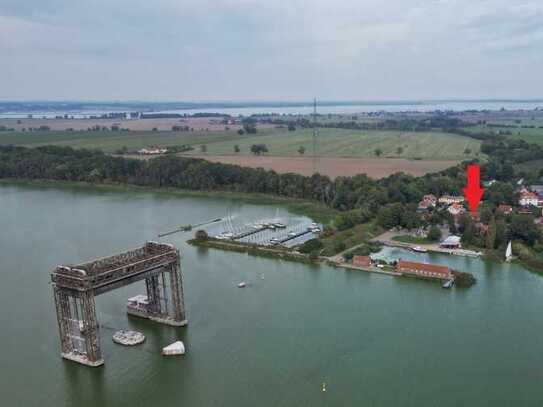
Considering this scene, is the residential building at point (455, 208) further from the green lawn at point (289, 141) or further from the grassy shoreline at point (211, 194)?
the green lawn at point (289, 141)

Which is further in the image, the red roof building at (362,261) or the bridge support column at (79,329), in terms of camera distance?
the red roof building at (362,261)

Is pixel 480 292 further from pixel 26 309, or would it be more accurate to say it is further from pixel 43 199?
pixel 43 199

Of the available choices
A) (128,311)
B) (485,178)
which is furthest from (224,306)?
(485,178)

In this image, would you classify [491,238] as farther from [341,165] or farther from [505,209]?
[341,165]

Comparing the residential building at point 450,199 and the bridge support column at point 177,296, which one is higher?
the bridge support column at point 177,296

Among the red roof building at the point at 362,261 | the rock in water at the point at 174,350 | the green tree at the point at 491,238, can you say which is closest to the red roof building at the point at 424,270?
the red roof building at the point at 362,261

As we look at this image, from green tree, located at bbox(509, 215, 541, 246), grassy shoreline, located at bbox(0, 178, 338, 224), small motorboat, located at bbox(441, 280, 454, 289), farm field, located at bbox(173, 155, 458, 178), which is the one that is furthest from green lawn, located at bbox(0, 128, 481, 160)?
small motorboat, located at bbox(441, 280, 454, 289)

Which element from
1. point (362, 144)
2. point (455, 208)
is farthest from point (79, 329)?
point (362, 144)
